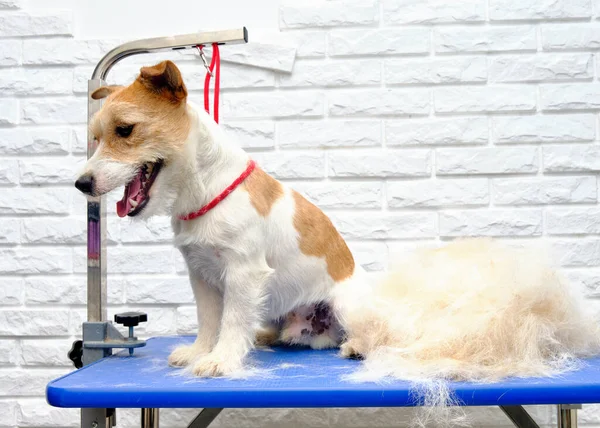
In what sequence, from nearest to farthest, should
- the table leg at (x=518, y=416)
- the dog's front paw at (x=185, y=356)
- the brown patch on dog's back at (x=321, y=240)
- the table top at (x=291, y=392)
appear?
the table top at (x=291, y=392), the dog's front paw at (x=185, y=356), the brown patch on dog's back at (x=321, y=240), the table leg at (x=518, y=416)

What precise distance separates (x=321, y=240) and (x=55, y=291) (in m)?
0.75

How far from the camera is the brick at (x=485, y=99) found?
1499 millimetres

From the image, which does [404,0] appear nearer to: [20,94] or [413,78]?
[413,78]

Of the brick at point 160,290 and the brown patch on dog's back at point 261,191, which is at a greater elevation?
the brown patch on dog's back at point 261,191

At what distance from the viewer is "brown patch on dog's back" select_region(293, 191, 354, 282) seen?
1072 millimetres

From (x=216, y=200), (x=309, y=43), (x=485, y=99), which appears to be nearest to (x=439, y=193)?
(x=485, y=99)

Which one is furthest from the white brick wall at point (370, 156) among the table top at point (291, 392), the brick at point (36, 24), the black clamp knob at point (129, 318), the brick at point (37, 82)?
the table top at point (291, 392)

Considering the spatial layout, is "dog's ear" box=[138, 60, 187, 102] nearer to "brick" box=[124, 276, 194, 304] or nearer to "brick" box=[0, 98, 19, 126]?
"brick" box=[124, 276, 194, 304]

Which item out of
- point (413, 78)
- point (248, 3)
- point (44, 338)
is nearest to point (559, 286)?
point (413, 78)

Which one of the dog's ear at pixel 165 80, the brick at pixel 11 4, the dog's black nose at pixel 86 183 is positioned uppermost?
the brick at pixel 11 4

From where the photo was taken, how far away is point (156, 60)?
1548 millimetres

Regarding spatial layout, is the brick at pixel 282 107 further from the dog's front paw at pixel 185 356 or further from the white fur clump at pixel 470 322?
the dog's front paw at pixel 185 356

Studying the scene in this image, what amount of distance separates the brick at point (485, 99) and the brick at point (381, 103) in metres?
0.04

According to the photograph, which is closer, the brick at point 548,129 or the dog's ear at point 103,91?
the dog's ear at point 103,91
